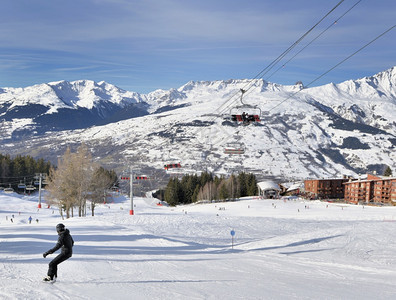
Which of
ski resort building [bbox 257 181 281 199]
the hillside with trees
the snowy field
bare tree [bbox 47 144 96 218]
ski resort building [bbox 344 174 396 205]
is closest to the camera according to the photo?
the snowy field

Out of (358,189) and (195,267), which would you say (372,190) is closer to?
(358,189)

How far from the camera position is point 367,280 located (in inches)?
566

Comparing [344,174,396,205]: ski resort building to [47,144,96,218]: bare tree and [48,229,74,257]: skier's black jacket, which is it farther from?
[48,229,74,257]: skier's black jacket

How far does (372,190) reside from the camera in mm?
112625

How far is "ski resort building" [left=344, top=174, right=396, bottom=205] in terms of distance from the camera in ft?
334

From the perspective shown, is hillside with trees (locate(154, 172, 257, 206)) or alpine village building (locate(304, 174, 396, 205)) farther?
hillside with trees (locate(154, 172, 257, 206))

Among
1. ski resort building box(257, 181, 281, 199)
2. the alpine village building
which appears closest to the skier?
the alpine village building

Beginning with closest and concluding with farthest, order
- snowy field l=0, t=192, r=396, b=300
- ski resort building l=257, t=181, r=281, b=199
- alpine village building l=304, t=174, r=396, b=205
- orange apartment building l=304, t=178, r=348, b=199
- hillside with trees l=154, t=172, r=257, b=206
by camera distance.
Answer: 1. snowy field l=0, t=192, r=396, b=300
2. alpine village building l=304, t=174, r=396, b=205
3. ski resort building l=257, t=181, r=281, b=199
4. hillside with trees l=154, t=172, r=257, b=206
5. orange apartment building l=304, t=178, r=348, b=199

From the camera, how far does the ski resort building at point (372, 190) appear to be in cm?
10175

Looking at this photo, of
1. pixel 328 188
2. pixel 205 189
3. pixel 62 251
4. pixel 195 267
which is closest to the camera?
pixel 62 251

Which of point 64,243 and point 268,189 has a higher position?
point 64,243

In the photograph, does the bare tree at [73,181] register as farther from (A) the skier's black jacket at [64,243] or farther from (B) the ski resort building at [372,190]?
(B) the ski resort building at [372,190]

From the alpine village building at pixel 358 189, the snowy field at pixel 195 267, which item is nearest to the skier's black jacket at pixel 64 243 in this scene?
the snowy field at pixel 195 267

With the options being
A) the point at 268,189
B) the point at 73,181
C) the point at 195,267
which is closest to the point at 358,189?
the point at 268,189
